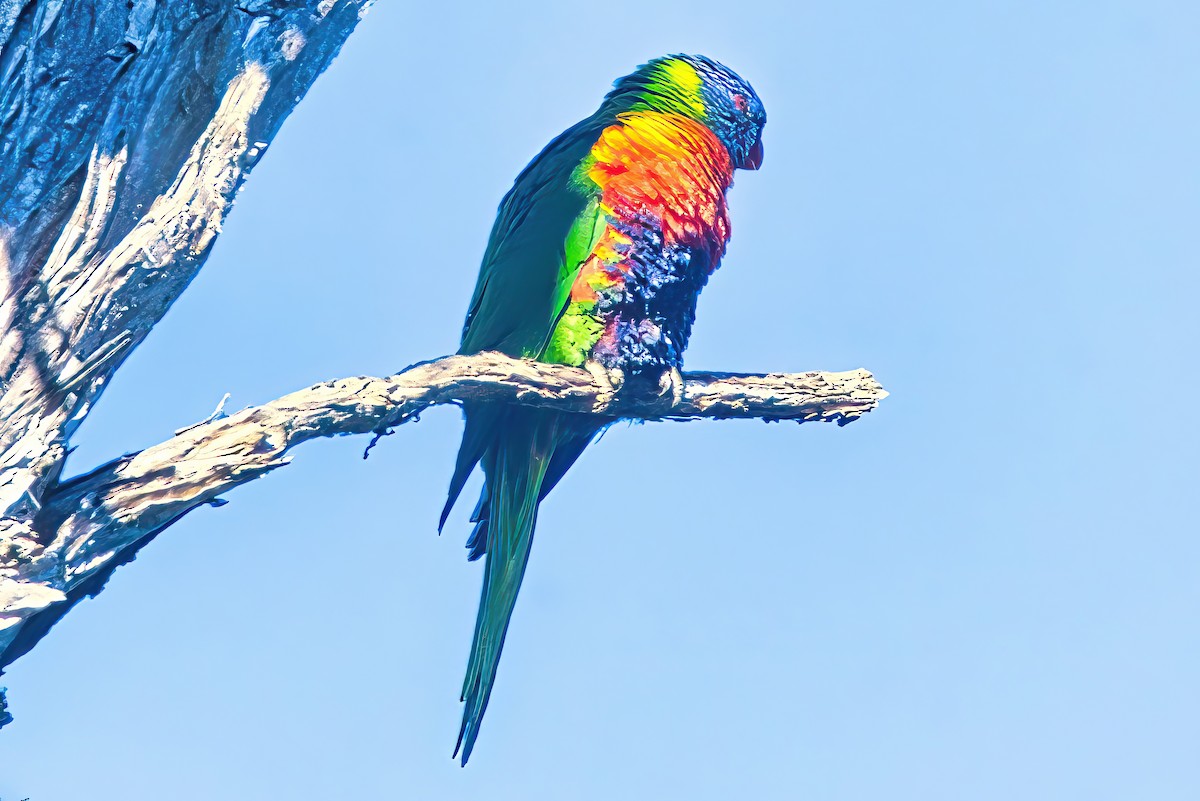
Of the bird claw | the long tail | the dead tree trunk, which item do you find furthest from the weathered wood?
the bird claw

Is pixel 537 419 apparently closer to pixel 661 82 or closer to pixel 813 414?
pixel 813 414

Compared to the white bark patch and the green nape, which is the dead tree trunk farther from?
the green nape

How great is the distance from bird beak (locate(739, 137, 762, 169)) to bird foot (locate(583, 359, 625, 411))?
1622 mm

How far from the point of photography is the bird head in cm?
496

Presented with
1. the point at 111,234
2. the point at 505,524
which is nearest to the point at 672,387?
the point at 505,524

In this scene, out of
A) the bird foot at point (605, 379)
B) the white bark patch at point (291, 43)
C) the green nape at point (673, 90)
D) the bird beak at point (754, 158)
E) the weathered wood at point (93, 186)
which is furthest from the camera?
the bird beak at point (754, 158)

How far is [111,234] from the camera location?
2865 mm

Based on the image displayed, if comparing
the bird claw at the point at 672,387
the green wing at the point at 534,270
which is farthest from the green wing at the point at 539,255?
the bird claw at the point at 672,387

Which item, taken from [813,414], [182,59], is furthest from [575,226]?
[182,59]

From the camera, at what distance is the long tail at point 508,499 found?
403 cm

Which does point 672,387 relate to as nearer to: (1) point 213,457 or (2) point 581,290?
(2) point 581,290

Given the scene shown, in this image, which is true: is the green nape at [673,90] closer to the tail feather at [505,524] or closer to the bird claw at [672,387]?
the bird claw at [672,387]

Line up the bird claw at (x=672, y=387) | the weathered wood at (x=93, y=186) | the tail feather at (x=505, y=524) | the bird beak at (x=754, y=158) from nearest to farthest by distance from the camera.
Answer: the weathered wood at (x=93, y=186)
the tail feather at (x=505, y=524)
the bird claw at (x=672, y=387)
the bird beak at (x=754, y=158)

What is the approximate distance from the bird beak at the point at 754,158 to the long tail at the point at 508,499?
1789mm
